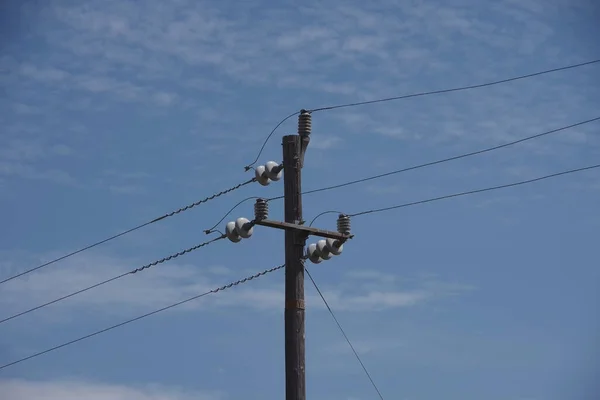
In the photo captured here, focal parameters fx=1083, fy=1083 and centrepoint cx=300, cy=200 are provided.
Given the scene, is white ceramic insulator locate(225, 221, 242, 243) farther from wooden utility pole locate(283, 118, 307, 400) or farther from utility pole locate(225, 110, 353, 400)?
wooden utility pole locate(283, 118, 307, 400)

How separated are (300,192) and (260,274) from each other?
185 centimetres

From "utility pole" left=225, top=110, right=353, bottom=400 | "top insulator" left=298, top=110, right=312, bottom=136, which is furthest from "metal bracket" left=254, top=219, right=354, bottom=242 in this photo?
"top insulator" left=298, top=110, right=312, bottom=136

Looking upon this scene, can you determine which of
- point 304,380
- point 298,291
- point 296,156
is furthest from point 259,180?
point 304,380

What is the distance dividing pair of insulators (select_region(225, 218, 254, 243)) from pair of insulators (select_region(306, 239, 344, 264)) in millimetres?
975

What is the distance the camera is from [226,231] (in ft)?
56.0

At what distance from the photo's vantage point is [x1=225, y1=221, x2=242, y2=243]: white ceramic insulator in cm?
1694

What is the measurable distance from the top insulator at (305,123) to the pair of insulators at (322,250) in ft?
5.99

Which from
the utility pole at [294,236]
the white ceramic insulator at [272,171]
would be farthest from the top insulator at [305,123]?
the white ceramic insulator at [272,171]

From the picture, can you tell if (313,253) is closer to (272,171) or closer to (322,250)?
(322,250)

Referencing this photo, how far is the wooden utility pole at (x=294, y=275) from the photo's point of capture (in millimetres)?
15938

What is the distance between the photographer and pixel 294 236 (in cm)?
1681

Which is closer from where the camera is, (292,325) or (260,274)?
(292,325)

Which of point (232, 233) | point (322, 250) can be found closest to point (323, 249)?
point (322, 250)

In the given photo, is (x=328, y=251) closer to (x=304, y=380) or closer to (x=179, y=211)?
(x=304, y=380)
